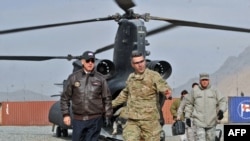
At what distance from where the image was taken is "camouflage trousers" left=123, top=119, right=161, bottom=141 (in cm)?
941

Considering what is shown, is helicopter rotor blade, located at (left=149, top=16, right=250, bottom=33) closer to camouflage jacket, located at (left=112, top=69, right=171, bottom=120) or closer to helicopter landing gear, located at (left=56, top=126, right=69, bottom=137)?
camouflage jacket, located at (left=112, top=69, right=171, bottom=120)

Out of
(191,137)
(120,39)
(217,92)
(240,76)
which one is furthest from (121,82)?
(240,76)

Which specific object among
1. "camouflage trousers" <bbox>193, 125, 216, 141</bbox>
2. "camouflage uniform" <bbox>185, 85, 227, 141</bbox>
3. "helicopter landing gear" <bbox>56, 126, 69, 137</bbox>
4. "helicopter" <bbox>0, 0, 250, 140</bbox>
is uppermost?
"helicopter" <bbox>0, 0, 250, 140</bbox>

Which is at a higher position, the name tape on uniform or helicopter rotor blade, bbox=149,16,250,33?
helicopter rotor blade, bbox=149,16,250,33

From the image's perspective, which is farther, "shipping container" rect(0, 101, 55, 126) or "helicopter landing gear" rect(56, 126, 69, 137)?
"shipping container" rect(0, 101, 55, 126)

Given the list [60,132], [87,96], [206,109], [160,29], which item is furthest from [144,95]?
[60,132]

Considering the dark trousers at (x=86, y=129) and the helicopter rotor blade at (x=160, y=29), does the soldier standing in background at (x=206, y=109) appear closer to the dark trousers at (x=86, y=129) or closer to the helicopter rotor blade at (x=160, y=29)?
the dark trousers at (x=86, y=129)

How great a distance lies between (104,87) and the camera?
976 cm

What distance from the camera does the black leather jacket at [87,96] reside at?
9.67 m

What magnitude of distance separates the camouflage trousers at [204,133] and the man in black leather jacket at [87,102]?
249cm

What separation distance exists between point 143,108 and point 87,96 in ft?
2.89

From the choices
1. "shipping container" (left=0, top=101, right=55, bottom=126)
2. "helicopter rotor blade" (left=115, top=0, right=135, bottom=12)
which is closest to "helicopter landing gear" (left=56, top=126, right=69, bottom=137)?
"helicopter rotor blade" (left=115, top=0, right=135, bottom=12)

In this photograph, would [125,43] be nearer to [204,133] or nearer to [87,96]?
[204,133]

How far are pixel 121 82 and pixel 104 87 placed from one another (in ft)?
23.5
